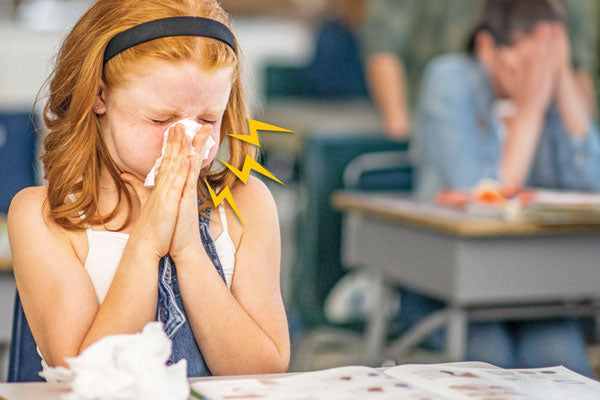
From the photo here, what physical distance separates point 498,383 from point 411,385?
100 mm

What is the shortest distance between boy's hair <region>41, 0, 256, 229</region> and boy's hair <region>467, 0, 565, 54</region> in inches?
71.4

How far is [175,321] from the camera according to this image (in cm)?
115

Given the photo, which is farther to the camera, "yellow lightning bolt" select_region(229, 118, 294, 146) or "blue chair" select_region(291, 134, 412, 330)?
"blue chair" select_region(291, 134, 412, 330)

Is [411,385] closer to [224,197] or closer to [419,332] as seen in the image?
[224,197]

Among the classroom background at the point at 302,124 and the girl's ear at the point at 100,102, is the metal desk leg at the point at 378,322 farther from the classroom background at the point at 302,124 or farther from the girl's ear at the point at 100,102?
the girl's ear at the point at 100,102

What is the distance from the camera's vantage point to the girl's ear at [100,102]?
1.18 meters

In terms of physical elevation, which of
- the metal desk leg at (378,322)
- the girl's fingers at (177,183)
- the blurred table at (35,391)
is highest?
the girl's fingers at (177,183)

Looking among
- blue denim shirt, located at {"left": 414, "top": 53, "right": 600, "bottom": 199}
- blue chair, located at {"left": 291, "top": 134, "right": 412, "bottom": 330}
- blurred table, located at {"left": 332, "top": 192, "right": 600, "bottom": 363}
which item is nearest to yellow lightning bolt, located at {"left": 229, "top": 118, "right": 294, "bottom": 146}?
blurred table, located at {"left": 332, "top": 192, "right": 600, "bottom": 363}

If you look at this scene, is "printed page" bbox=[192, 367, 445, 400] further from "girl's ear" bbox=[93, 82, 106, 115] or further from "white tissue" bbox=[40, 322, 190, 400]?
"girl's ear" bbox=[93, 82, 106, 115]

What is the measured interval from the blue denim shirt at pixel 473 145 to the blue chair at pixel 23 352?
171 cm

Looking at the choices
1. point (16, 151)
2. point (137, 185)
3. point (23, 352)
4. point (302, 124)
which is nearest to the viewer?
point (137, 185)

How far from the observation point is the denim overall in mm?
1146

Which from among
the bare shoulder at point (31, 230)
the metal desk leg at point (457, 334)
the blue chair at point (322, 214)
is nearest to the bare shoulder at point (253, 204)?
the bare shoulder at point (31, 230)

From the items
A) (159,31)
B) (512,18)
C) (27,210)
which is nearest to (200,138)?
(159,31)
